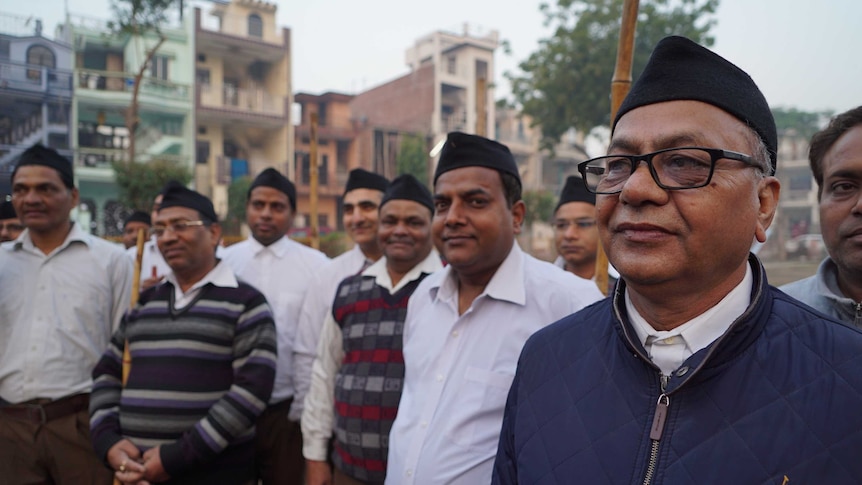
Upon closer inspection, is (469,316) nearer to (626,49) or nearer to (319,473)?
(319,473)

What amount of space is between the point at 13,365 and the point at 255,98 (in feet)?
75.0

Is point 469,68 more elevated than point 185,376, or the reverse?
point 469,68

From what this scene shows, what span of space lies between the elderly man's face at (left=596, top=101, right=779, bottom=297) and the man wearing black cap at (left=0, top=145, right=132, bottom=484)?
3464 mm

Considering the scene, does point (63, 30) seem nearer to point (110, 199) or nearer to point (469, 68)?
point (110, 199)

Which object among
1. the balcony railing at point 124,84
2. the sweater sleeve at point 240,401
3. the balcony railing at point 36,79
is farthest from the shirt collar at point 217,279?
the balcony railing at point 124,84

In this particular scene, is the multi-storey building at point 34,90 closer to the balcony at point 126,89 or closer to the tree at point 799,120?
the balcony at point 126,89

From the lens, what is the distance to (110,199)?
21562mm

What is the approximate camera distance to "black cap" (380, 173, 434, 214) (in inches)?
137

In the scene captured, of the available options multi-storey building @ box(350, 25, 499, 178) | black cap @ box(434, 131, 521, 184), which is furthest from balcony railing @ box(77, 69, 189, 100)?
black cap @ box(434, 131, 521, 184)

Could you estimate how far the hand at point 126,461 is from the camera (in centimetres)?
286

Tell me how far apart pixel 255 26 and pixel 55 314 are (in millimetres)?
24213

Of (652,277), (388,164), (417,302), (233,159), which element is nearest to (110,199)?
(233,159)

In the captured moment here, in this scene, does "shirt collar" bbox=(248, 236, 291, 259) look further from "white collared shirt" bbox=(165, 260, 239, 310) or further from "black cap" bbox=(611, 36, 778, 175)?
"black cap" bbox=(611, 36, 778, 175)

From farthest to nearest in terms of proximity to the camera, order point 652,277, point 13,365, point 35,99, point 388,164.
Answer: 1. point 388,164
2. point 35,99
3. point 13,365
4. point 652,277
